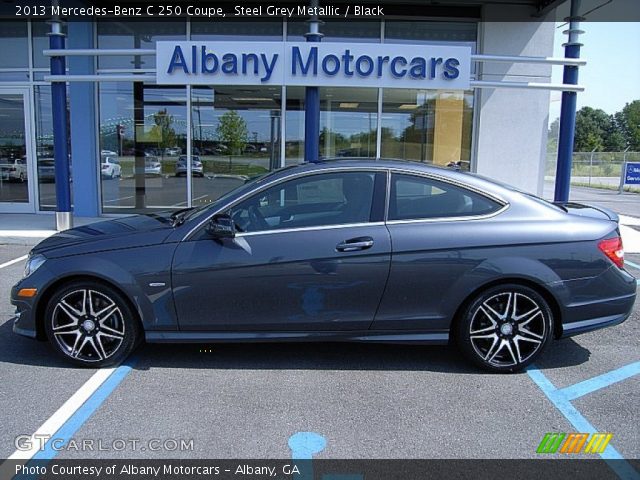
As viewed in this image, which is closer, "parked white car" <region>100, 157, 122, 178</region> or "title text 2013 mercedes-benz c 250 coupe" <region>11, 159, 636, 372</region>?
"title text 2013 mercedes-benz c 250 coupe" <region>11, 159, 636, 372</region>

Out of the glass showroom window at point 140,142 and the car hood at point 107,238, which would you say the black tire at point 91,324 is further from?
the glass showroom window at point 140,142

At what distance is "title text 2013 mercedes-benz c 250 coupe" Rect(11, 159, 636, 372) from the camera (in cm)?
376

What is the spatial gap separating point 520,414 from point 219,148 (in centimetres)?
926

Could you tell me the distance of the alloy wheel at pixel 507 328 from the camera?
12.7ft

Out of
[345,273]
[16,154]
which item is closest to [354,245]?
[345,273]

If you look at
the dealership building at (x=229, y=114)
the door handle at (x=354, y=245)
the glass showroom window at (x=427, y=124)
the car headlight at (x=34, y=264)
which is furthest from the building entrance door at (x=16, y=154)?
the door handle at (x=354, y=245)

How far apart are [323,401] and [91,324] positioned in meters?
1.81

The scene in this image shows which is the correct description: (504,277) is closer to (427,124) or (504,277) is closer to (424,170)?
(424,170)

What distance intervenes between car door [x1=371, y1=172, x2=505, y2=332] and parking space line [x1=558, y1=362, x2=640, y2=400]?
943 millimetres

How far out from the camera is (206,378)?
3832 mm

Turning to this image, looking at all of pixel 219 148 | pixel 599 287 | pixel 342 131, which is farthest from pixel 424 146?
pixel 599 287

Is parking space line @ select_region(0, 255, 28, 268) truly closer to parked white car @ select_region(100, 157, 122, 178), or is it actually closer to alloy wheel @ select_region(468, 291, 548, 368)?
parked white car @ select_region(100, 157, 122, 178)

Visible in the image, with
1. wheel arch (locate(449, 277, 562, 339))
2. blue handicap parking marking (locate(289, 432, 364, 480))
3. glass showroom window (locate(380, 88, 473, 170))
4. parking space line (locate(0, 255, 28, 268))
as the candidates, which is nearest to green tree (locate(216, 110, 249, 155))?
glass showroom window (locate(380, 88, 473, 170))

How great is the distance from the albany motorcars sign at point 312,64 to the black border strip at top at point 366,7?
8.86 feet
